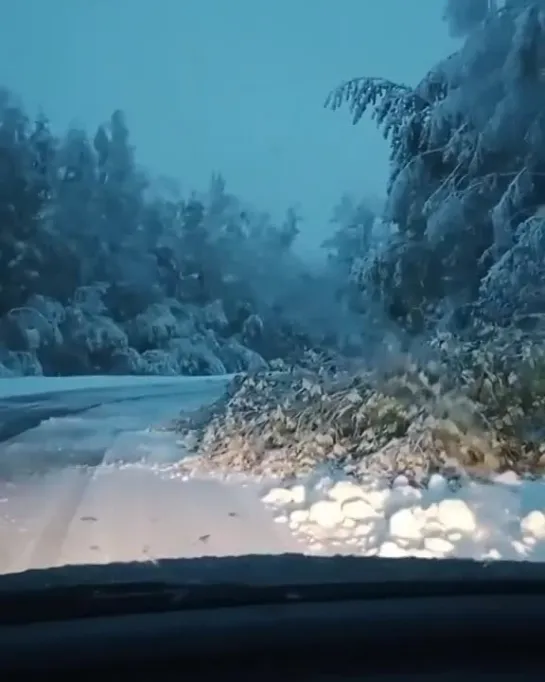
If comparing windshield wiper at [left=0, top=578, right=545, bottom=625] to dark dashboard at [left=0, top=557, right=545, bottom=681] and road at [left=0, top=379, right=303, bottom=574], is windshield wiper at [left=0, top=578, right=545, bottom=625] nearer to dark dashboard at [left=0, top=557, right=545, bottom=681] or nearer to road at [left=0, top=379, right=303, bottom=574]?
dark dashboard at [left=0, top=557, right=545, bottom=681]

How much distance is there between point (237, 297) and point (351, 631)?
6.17 meters

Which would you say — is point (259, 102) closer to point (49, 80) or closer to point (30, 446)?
point (49, 80)

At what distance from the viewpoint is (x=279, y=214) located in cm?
772

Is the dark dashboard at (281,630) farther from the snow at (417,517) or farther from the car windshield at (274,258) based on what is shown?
the car windshield at (274,258)

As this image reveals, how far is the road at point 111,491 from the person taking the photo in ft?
15.2

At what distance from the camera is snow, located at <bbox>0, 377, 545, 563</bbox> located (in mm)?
4699

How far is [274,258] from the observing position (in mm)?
7629

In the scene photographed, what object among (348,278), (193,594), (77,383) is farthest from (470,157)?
(193,594)

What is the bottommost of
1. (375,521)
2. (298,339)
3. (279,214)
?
(375,521)

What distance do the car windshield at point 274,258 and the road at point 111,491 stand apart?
0.04 metres

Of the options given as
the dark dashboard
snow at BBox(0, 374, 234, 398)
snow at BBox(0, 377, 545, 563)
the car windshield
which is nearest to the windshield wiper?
the dark dashboard

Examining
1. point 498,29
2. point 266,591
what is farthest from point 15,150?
point 266,591

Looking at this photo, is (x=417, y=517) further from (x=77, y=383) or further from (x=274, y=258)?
(x=77, y=383)

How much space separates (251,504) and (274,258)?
2.33 meters
